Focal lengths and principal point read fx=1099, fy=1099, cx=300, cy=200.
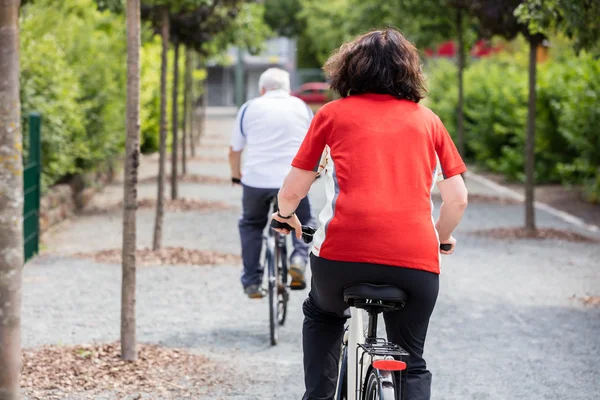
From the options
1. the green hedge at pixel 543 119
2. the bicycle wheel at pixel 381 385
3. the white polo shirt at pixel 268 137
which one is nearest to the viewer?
the bicycle wheel at pixel 381 385

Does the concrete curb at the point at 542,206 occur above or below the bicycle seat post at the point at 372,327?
below

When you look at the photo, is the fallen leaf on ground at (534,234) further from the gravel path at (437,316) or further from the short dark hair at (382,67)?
the short dark hair at (382,67)

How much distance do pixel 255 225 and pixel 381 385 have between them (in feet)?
12.7

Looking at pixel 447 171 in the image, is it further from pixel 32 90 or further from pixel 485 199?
pixel 485 199

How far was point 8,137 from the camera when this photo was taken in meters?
3.74

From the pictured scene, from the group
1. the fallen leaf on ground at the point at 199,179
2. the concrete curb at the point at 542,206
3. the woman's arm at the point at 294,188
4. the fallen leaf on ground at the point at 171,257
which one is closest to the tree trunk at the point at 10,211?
the woman's arm at the point at 294,188

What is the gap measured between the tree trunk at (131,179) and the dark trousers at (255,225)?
3.67 feet

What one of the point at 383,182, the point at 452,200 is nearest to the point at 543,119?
the point at 452,200

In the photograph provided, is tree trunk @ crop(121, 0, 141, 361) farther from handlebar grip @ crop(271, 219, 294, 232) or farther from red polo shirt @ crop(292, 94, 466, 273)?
red polo shirt @ crop(292, 94, 466, 273)

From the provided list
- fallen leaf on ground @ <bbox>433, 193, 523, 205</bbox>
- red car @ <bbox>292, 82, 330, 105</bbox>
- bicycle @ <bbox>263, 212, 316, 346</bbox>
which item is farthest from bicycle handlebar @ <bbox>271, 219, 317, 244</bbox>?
red car @ <bbox>292, 82, 330, 105</bbox>

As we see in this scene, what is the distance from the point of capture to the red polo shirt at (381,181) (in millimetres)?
3723

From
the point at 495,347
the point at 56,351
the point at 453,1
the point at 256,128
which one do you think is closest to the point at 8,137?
the point at 56,351

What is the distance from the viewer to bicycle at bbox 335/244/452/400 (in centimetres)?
370

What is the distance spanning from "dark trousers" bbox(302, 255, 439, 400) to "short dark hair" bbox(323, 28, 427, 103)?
2.07 feet
